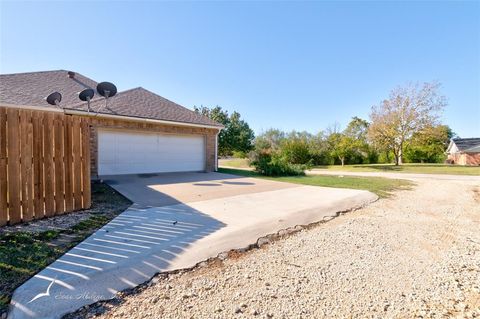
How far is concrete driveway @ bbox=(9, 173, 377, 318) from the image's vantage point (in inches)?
83.4

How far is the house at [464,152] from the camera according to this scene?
33875mm

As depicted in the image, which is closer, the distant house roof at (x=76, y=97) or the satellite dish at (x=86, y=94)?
the satellite dish at (x=86, y=94)

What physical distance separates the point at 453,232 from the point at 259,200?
155 inches

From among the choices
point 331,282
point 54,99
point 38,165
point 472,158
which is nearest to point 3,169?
point 38,165

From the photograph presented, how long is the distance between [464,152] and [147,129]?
148ft

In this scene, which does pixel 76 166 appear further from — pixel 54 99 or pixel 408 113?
pixel 408 113

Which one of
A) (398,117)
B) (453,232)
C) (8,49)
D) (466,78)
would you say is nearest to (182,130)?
(8,49)

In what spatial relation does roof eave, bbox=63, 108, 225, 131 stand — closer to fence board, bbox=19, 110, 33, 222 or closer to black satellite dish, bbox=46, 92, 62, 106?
black satellite dish, bbox=46, 92, 62, 106

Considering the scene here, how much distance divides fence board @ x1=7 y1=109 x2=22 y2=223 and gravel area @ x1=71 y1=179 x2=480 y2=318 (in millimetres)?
3278

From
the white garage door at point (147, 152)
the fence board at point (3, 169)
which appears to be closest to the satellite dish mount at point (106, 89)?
the white garage door at point (147, 152)

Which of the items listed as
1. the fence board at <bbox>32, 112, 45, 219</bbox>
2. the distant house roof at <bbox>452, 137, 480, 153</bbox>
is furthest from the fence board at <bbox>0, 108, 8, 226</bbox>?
the distant house roof at <bbox>452, 137, 480, 153</bbox>

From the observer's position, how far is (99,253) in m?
2.90

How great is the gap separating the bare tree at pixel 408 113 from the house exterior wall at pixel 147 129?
62.2 feet

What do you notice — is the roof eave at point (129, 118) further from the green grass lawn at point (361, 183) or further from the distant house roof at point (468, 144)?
the distant house roof at point (468, 144)
